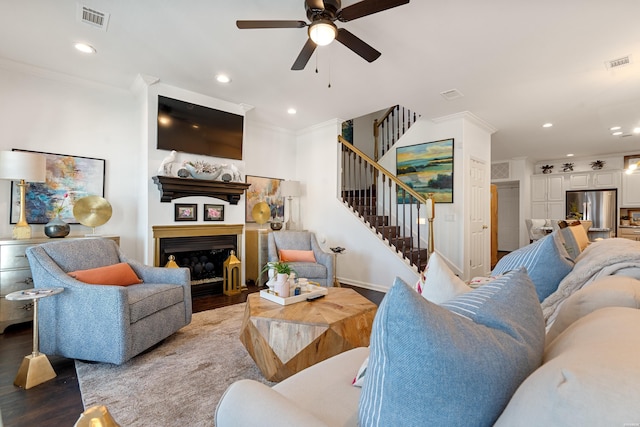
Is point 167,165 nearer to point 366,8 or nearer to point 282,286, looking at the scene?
point 282,286

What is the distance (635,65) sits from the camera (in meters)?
3.12

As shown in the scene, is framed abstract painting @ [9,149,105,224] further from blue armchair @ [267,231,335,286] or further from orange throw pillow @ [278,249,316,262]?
orange throw pillow @ [278,249,316,262]

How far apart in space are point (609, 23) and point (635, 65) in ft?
3.77

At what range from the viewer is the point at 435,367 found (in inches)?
19.5

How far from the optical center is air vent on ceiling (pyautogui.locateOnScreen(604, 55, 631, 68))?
2986 mm

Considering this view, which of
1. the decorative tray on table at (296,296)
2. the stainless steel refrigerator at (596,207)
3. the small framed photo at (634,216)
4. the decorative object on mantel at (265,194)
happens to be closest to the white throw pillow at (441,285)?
the decorative tray on table at (296,296)

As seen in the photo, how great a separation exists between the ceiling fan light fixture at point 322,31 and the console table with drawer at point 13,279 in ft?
11.0

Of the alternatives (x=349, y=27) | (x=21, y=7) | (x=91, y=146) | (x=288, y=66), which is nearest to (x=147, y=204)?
(x=91, y=146)

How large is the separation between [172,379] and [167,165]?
262 centimetres

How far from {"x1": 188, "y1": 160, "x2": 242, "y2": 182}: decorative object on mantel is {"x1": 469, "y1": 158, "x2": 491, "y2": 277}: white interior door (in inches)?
151

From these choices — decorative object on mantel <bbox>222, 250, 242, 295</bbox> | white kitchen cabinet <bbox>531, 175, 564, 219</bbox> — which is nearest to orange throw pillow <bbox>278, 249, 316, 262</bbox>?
decorative object on mantel <bbox>222, 250, 242, 295</bbox>

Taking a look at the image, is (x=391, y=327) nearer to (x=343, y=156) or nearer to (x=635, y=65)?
(x=635, y=65)

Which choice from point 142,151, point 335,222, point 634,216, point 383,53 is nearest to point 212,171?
point 142,151

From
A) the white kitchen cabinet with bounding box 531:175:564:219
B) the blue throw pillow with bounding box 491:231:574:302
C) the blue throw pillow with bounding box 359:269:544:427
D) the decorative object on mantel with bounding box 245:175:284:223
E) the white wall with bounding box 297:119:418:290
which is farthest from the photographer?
the white kitchen cabinet with bounding box 531:175:564:219
